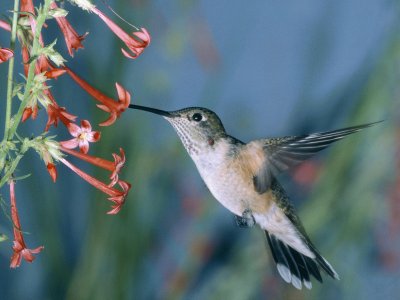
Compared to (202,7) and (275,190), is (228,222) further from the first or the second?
(275,190)

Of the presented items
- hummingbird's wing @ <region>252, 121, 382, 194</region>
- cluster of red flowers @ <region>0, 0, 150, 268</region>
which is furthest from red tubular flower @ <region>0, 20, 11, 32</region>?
hummingbird's wing @ <region>252, 121, 382, 194</region>

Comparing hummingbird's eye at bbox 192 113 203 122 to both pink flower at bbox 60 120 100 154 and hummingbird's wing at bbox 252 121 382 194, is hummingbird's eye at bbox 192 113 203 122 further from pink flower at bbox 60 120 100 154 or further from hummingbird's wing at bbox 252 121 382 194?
pink flower at bbox 60 120 100 154

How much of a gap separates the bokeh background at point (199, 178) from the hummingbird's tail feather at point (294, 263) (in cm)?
28

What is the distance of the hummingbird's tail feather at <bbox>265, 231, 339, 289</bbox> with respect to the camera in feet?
3.87

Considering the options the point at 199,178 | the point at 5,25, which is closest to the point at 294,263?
the point at 5,25

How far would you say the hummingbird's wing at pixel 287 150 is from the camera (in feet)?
3.16

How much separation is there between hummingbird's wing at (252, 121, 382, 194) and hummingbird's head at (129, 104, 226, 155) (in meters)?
0.09

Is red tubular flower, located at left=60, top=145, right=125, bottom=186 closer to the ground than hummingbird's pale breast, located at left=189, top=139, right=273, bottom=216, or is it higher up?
higher up

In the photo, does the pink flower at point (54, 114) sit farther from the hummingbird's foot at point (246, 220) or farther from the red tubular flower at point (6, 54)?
the hummingbird's foot at point (246, 220)

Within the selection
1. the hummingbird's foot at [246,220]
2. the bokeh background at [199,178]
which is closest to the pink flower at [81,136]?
the hummingbird's foot at [246,220]

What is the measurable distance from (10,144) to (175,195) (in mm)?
1685

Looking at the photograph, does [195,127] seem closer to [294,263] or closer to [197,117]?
[197,117]

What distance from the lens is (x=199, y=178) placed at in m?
2.19

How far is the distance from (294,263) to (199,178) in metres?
1.01
